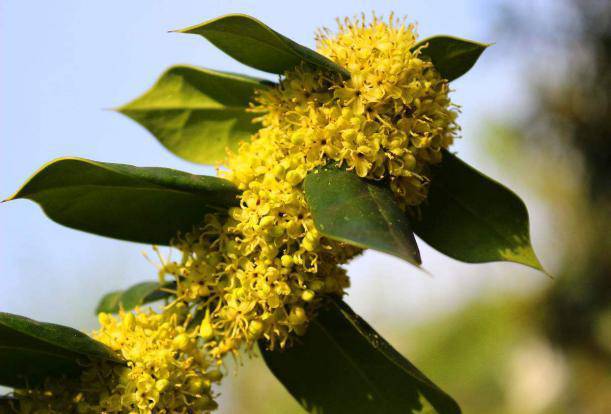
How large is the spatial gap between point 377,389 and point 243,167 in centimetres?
70

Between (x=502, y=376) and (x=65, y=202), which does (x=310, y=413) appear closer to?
(x=65, y=202)

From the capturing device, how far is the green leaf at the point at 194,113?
204cm

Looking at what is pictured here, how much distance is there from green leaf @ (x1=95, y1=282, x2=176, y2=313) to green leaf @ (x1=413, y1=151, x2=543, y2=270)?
2.34ft

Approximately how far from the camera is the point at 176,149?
6.97 ft

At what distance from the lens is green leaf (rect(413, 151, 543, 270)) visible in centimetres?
186

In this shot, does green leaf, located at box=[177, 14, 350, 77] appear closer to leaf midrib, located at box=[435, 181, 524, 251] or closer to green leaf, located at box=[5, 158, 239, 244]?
green leaf, located at box=[5, 158, 239, 244]

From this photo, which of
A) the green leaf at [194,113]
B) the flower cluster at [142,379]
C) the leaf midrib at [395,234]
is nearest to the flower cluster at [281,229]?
the flower cluster at [142,379]

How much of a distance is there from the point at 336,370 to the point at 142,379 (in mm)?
547

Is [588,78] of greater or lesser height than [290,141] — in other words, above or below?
above

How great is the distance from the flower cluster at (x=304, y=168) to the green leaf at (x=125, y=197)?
6 cm

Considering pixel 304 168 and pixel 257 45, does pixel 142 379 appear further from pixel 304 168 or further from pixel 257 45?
pixel 257 45

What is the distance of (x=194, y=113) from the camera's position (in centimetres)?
211

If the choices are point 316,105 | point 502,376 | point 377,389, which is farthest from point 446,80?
point 502,376

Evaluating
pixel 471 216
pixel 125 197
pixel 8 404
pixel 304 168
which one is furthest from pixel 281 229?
pixel 8 404
